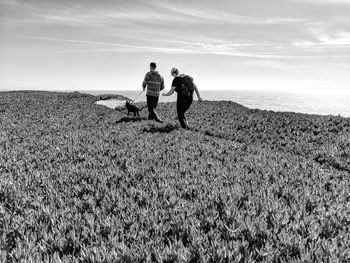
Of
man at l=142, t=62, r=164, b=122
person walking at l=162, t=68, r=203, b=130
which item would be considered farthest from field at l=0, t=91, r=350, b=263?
man at l=142, t=62, r=164, b=122

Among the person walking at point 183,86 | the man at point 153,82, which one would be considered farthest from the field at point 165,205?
the man at point 153,82

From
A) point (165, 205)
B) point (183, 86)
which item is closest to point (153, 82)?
point (183, 86)

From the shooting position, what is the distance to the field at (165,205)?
4059mm

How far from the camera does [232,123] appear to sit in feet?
65.0

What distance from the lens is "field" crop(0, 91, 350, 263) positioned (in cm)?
406

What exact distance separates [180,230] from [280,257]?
4.89ft

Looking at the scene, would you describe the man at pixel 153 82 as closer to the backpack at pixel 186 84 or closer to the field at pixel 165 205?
the backpack at pixel 186 84

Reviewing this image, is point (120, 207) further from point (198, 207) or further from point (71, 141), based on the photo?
point (71, 141)

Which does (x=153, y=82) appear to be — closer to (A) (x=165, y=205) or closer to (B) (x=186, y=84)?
(B) (x=186, y=84)

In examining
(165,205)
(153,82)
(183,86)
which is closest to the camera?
(165,205)

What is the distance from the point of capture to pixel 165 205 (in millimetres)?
5605

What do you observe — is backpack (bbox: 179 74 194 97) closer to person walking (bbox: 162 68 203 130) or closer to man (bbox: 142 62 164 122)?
person walking (bbox: 162 68 203 130)

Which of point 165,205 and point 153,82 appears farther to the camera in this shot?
point 153,82

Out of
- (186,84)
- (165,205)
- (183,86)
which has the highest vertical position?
(186,84)
